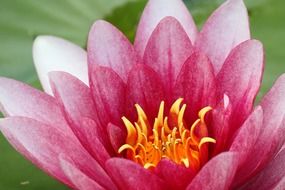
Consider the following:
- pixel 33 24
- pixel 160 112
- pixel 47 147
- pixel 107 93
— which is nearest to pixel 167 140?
pixel 160 112

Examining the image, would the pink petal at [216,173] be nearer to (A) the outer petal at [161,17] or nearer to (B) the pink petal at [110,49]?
(B) the pink petal at [110,49]

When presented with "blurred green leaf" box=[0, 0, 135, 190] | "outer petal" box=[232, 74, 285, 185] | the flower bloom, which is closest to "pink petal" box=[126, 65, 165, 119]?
the flower bloom

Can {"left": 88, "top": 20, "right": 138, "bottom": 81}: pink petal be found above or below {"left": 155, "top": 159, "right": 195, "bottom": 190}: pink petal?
above

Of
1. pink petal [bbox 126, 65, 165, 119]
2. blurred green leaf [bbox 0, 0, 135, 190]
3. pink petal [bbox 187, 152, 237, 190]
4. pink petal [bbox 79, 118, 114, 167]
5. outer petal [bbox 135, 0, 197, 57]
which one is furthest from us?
blurred green leaf [bbox 0, 0, 135, 190]

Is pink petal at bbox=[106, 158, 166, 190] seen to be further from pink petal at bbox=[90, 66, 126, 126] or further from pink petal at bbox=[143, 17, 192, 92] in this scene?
pink petal at bbox=[143, 17, 192, 92]

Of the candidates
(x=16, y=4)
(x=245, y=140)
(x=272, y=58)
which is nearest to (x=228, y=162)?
(x=245, y=140)

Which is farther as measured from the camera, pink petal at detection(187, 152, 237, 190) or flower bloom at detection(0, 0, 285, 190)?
flower bloom at detection(0, 0, 285, 190)

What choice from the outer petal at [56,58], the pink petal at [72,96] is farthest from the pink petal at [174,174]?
the outer petal at [56,58]
